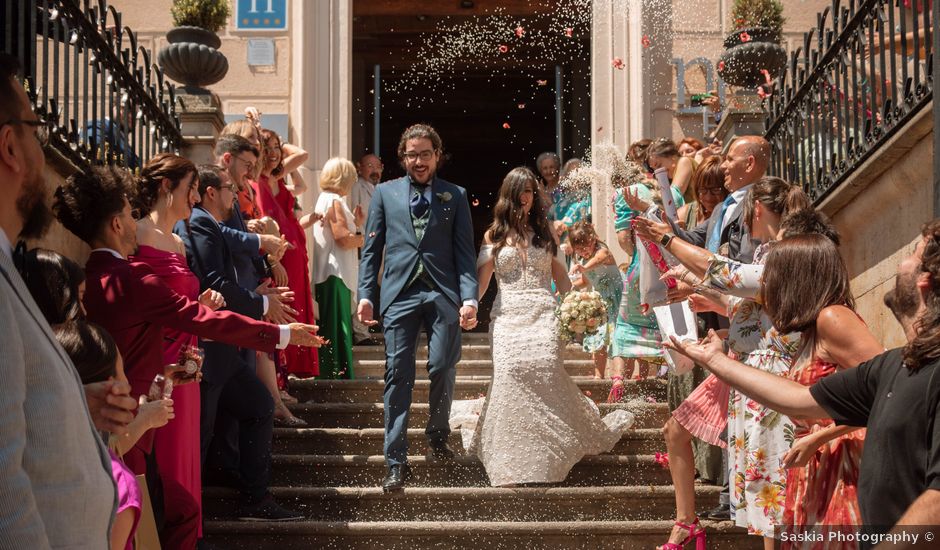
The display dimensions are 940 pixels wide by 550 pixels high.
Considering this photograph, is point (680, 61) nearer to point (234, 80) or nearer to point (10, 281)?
point (234, 80)

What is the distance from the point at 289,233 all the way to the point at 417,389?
140 centimetres

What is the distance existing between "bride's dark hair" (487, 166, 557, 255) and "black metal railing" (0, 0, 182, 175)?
230 centimetres

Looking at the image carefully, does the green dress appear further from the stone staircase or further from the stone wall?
the stone wall

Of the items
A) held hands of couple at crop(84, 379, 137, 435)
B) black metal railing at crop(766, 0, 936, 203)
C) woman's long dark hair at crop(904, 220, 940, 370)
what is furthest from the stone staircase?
woman's long dark hair at crop(904, 220, 940, 370)

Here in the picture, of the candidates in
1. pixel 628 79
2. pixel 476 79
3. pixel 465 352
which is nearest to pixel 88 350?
pixel 465 352

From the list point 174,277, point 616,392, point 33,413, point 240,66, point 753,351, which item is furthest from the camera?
point 240,66

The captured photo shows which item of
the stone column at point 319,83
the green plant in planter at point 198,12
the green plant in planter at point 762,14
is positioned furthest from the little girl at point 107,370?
the stone column at point 319,83

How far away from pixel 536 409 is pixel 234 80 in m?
5.84

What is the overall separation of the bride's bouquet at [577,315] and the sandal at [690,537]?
153 cm

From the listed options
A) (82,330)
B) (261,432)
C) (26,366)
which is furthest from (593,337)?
(26,366)

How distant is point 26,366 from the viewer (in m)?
2.14

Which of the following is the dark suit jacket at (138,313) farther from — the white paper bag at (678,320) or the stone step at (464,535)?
the white paper bag at (678,320)

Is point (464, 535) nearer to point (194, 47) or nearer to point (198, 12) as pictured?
point (194, 47)

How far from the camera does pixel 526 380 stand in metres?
6.79
